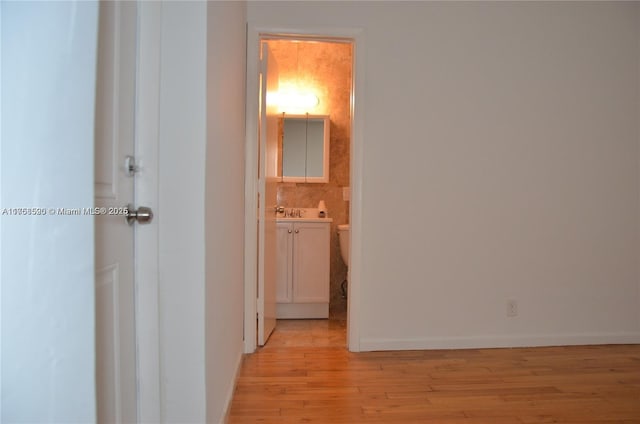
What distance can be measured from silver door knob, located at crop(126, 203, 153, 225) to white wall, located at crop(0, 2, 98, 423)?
1.22ft

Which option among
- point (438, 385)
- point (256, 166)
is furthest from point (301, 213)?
point (438, 385)

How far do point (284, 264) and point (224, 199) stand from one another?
1.63 meters

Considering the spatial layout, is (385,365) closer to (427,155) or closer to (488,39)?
(427,155)

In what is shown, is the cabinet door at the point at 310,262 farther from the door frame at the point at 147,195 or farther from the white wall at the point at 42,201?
the white wall at the point at 42,201

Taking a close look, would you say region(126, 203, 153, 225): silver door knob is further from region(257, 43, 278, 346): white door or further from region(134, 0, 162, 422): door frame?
region(257, 43, 278, 346): white door

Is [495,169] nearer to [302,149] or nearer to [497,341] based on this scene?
[497,341]

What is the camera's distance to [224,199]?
1650 millimetres

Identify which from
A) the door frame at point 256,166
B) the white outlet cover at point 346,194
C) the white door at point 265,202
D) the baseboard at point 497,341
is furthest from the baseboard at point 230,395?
the white outlet cover at point 346,194

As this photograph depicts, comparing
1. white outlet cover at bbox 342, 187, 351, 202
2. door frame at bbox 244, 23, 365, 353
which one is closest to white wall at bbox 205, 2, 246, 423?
door frame at bbox 244, 23, 365, 353

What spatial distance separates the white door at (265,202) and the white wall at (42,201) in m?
1.78

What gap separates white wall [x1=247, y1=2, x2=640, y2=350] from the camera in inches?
98.9

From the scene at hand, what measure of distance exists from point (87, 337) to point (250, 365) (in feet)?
5.50

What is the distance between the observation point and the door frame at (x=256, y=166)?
2.46 meters

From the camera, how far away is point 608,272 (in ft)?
8.82
